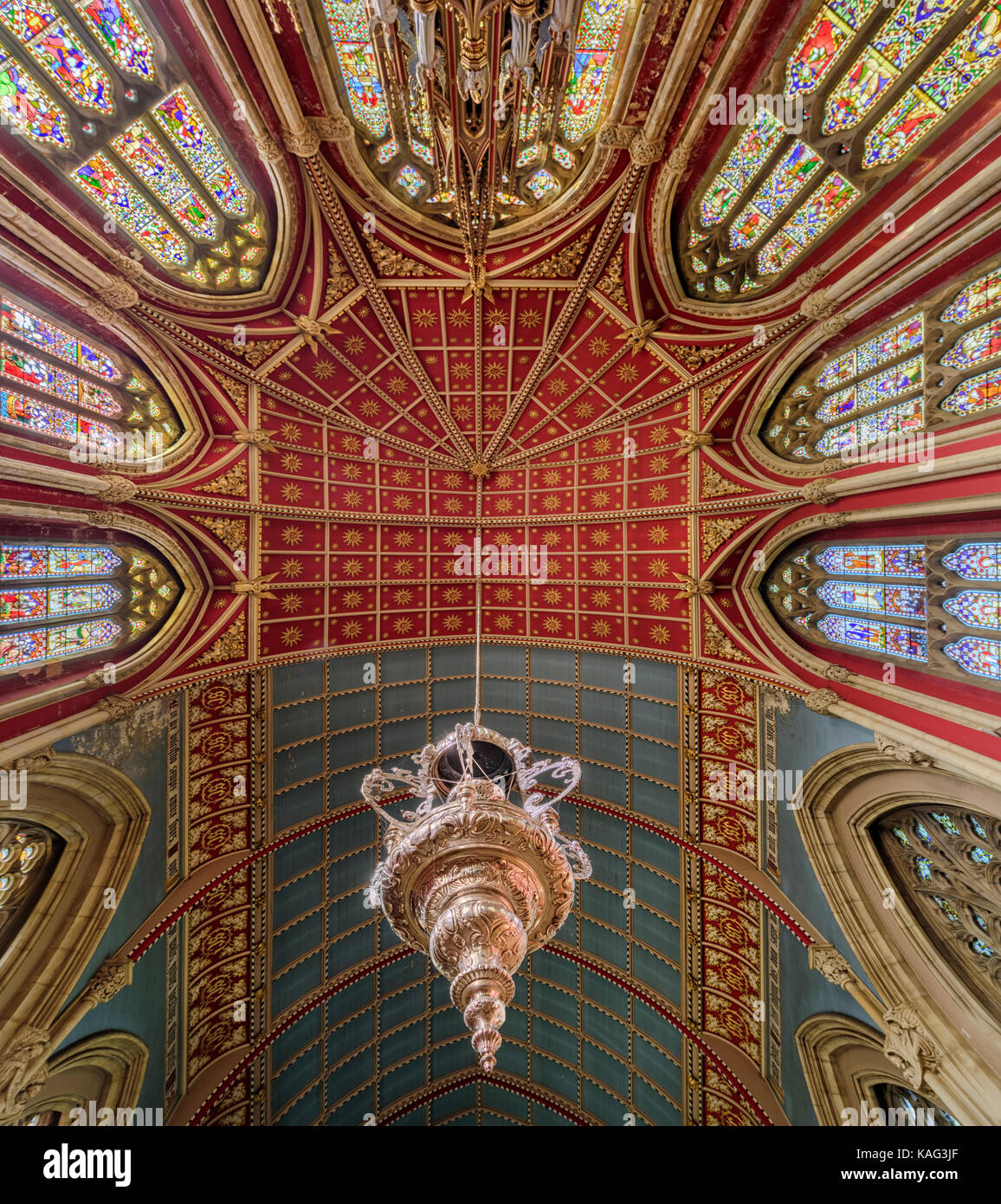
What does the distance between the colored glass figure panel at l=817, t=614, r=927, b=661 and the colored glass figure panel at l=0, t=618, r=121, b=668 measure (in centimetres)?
1630

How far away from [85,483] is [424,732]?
1114 centimetres

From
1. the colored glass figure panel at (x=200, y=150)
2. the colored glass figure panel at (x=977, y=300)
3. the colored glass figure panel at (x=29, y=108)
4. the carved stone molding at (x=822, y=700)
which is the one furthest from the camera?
the carved stone molding at (x=822, y=700)

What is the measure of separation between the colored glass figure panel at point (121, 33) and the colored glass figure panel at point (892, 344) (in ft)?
45.4

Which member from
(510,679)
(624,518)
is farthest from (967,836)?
(510,679)

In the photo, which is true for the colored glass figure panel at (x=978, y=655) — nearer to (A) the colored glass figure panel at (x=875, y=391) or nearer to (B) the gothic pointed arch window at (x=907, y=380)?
(B) the gothic pointed arch window at (x=907, y=380)

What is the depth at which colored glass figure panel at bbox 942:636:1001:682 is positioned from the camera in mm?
8570

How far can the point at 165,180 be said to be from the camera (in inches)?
408

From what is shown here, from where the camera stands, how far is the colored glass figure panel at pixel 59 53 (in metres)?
7.79

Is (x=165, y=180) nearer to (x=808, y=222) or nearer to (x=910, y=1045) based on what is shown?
(x=808, y=222)

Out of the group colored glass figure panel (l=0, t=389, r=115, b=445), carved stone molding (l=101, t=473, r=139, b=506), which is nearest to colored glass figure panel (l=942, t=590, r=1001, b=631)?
carved stone molding (l=101, t=473, r=139, b=506)

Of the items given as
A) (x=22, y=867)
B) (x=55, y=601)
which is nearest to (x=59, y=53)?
(x=55, y=601)

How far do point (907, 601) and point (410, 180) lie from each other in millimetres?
14246

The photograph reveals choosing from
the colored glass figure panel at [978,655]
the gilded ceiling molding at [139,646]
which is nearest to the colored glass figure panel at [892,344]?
the colored glass figure panel at [978,655]

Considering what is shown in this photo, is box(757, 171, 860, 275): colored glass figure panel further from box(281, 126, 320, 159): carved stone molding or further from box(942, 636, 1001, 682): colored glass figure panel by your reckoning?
box(281, 126, 320, 159): carved stone molding
